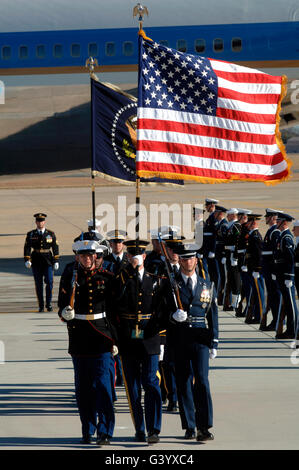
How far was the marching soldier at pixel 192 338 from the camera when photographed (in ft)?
26.5

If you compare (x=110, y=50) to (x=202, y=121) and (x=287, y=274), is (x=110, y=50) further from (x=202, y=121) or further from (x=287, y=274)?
(x=202, y=121)

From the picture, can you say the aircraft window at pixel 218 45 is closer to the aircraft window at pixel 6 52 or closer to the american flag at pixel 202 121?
the aircraft window at pixel 6 52

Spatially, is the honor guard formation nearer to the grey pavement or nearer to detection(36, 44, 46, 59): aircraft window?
the grey pavement

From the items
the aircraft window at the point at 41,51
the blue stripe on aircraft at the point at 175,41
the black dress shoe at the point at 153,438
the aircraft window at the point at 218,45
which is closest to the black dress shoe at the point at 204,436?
the black dress shoe at the point at 153,438

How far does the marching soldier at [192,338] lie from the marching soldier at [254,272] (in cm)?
567

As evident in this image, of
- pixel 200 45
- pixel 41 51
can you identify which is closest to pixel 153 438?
pixel 200 45

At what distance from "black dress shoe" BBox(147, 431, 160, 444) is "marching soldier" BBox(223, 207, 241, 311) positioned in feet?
23.9

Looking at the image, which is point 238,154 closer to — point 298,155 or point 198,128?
point 198,128

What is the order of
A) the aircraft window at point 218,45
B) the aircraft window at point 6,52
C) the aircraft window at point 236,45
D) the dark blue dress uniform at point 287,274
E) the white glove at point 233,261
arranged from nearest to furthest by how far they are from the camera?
the dark blue dress uniform at point 287,274 → the white glove at point 233,261 → the aircraft window at point 236,45 → the aircraft window at point 218,45 → the aircraft window at point 6,52

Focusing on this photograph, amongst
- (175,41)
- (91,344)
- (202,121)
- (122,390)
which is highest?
(175,41)

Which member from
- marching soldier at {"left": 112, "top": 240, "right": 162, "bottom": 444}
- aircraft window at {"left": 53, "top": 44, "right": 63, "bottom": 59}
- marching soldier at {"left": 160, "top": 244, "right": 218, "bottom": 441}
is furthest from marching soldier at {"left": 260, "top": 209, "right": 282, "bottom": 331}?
aircraft window at {"left": 53, "top": 44, "right": 63, "bottom": 59}

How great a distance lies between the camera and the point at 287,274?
1263 centimetres

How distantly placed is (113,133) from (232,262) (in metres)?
4.11

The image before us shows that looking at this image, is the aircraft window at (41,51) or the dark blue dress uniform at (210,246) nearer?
the dark blue dress uniform at (210,246)
